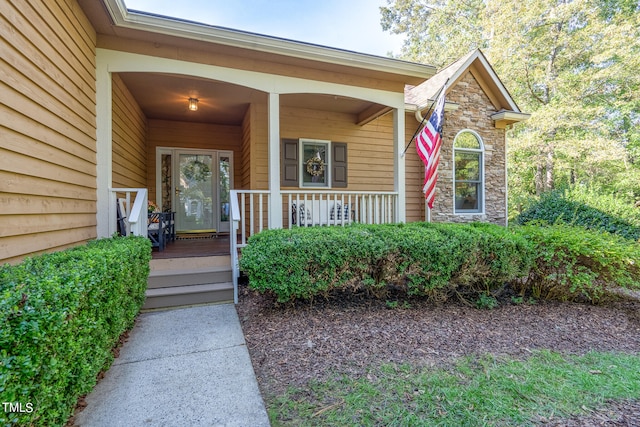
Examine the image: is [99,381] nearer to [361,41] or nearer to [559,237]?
[559,237]

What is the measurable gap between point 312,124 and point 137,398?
219 inches

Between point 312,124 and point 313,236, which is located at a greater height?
point 312,124

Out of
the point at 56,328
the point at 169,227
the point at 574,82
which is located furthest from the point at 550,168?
the point at 56,328

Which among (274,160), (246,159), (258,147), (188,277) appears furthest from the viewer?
(246,159)

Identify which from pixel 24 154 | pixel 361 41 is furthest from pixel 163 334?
pixel 361 41

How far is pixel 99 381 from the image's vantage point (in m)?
2.22

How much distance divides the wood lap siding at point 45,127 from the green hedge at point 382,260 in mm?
1798

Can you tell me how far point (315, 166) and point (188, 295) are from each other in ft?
12.5

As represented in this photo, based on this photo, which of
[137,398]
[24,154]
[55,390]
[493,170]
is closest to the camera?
[55,390]

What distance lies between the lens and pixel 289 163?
247 inches

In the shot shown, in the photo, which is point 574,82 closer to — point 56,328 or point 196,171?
point 196,171

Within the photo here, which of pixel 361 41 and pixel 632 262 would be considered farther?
pixel 361 41

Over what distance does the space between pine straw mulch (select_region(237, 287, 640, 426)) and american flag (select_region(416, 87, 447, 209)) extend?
2.16 meters

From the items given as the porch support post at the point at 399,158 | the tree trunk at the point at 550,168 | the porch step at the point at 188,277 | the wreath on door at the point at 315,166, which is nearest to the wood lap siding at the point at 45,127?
the porch step at the point at 188,277
